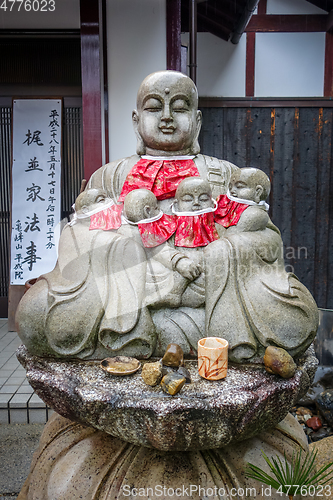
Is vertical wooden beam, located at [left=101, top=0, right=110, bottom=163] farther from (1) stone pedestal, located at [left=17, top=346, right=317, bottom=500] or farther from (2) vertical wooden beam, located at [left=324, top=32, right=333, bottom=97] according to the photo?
(2) vertical wooden beam, located at [left=324, top=32, right=333, bottom=97]

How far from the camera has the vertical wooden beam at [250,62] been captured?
5.12m

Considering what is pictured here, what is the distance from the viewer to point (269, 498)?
2178 millimetres

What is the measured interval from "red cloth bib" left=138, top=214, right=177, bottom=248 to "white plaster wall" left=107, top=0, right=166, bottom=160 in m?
1.94

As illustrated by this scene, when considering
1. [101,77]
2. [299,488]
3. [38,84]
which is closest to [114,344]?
[299,488]

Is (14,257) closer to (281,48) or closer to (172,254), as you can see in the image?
(172,254)

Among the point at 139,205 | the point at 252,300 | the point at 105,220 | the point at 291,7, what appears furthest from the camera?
the point at 291,7

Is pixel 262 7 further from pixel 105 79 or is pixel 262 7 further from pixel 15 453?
pixel 15 453

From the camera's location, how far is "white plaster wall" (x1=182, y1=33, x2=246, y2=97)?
5133mm

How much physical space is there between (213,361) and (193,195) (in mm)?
1016

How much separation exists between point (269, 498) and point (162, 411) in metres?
0.92

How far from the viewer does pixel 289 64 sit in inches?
202

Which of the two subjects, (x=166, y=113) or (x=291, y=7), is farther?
(x=291, y=7)

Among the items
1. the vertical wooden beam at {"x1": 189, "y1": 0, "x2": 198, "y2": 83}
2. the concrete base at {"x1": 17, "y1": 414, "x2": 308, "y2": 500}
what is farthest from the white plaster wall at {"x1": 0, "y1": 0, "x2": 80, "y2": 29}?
the concrete base at {"x1": 17, "y1": 414, "x2": 308, "y2": 500}

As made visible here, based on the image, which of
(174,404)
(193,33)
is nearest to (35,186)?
(193,33)
